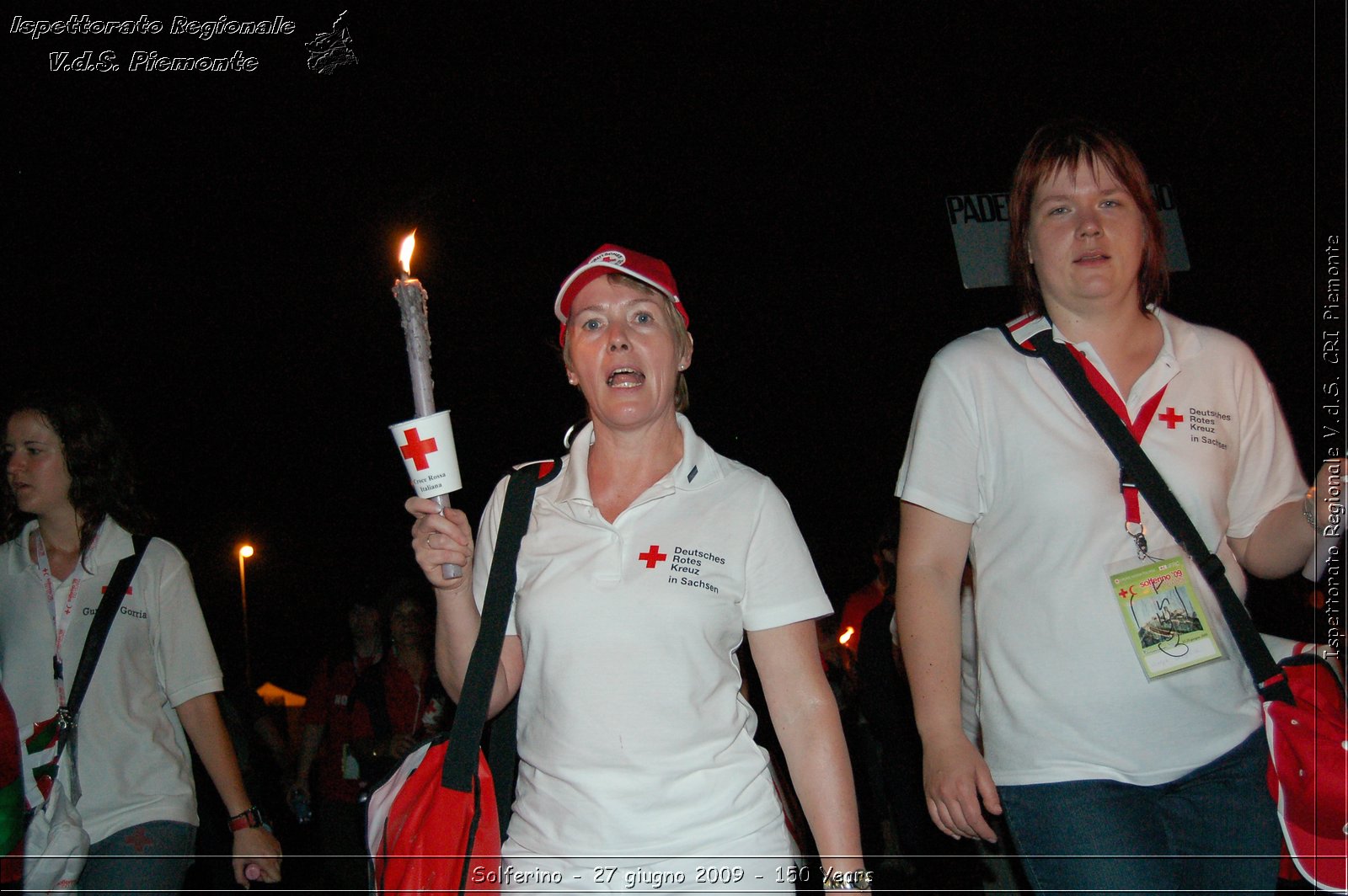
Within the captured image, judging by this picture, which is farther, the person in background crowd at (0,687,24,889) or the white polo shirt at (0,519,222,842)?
the white polo shirt at (0,519,222,842)

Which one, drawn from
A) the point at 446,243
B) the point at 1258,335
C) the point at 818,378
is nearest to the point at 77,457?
the point at 446,243

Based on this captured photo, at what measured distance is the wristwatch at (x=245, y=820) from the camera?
3775 millimetres

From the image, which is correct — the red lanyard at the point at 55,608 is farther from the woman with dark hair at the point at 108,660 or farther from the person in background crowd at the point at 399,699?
the person in background crowd at the point at 399,699

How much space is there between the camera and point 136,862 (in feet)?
11.5

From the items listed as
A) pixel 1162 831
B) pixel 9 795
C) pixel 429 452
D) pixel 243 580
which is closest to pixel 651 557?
pixel 429 452

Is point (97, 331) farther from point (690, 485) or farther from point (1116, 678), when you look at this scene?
point (1116, 678)

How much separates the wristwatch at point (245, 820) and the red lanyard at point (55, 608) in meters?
0.75

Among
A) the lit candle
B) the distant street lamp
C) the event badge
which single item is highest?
the lit candle

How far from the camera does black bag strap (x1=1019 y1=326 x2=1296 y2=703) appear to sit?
230 centimetres

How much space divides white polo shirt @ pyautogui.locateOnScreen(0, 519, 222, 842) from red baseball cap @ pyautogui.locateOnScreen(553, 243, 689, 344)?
2.16 meters

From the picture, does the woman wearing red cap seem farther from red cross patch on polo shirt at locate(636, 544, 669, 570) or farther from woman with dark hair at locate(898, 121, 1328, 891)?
woman with dark hair at locate(898, 121, 1328, 891)

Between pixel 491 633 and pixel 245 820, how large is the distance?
204 centimetres

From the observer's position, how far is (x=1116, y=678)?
2.29 meters

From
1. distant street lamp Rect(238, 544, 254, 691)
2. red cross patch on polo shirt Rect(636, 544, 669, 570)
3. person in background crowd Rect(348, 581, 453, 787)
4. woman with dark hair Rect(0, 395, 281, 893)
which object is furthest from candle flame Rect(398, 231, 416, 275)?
distant street lamp Rect(238, 544, 254, 691)
